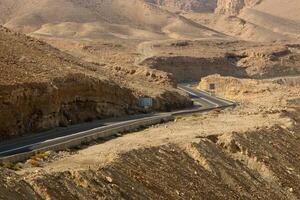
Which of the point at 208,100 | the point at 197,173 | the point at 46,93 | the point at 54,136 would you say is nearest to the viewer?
the point at 197,173

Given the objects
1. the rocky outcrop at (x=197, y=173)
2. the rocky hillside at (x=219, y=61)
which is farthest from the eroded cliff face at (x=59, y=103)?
the rocky hillside at (x=219, y=61)

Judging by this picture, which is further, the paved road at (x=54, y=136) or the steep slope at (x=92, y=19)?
the steep slope at (x=92, y=19)

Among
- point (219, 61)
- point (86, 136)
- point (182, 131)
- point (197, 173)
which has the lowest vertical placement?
point (219, 61)

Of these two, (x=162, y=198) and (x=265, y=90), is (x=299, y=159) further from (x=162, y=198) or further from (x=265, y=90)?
(x=265, y=90)

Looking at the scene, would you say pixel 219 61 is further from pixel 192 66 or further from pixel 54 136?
pixel 54 136

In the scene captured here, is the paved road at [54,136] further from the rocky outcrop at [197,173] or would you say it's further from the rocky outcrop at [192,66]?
the rocky outcrop at [192,66]

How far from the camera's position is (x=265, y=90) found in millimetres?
62938

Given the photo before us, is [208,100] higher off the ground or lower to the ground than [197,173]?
lower

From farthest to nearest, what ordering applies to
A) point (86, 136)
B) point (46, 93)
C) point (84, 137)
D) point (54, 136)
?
1. point (46, 93)
2. point (54, 136)
3. point (86, 136)
4. point (84, 137)

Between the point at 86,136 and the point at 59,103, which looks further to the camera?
the point at 59,103

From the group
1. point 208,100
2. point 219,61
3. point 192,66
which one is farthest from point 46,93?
point 219,61

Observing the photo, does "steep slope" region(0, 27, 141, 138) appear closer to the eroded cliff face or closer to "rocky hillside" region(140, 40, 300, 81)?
the eroded cliff face

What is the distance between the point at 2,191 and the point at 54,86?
1705 cm

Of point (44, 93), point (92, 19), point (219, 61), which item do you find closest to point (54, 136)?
point (44, 93)
